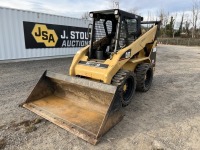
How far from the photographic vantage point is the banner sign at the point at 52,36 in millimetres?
10453

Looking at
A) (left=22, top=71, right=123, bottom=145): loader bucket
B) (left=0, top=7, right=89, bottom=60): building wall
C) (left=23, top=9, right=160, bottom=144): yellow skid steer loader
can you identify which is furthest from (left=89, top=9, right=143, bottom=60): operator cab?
(left=0, top=7, right=89, bottom=60): building wall

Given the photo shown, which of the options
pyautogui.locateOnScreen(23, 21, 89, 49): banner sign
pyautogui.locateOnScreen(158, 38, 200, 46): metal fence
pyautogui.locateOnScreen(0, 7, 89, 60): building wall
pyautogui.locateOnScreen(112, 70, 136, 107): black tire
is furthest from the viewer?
pyautogui.locateOnScreen(158, 38, 200, 46): metal fence

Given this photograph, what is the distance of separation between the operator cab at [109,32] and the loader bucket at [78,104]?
4.13 ft

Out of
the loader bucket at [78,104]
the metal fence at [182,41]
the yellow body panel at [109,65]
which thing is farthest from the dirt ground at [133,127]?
the metal fence at [182,41]

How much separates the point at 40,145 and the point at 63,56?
1010 centimetres

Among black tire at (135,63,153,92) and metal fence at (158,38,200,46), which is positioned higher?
metal fence at (158,38,200,46)

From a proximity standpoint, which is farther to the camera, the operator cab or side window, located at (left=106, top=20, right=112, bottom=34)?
side window, located at (left=106, top=20, right=112, bottom=34)

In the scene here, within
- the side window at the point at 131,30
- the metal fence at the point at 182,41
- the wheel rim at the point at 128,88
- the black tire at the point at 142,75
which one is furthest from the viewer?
the metal fence at the point at 182,41

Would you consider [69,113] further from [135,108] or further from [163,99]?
[163,99]

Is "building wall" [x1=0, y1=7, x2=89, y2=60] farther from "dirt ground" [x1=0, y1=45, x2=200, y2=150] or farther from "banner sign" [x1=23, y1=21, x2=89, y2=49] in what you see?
"dirt ground" [x1=0, y1=45, x2=200, y2=150]

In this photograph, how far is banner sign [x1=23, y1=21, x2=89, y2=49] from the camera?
10.5 metres

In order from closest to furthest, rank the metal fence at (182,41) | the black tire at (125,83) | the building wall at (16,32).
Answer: the black tire at (125,83), the building wall at (16,32), the metal fence at (182,41)

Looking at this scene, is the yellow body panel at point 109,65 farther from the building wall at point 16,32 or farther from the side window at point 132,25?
the building wall at point 16,32

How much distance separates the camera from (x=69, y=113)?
12.4 ft
